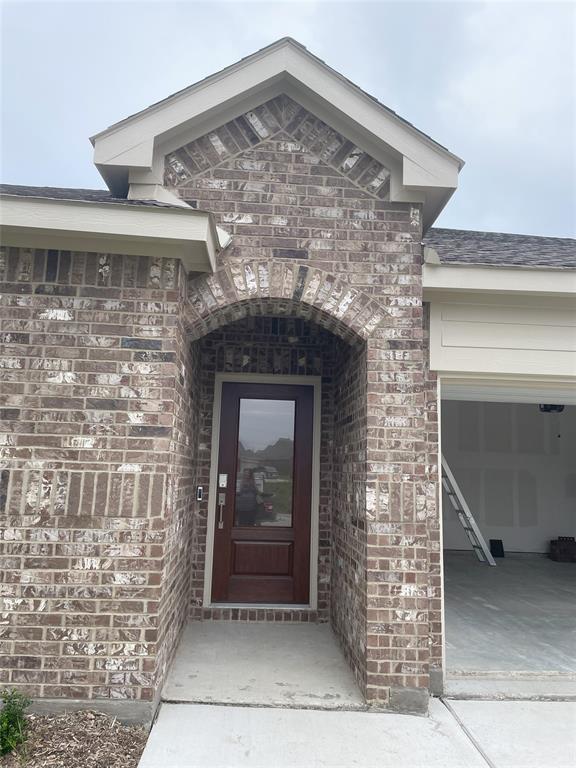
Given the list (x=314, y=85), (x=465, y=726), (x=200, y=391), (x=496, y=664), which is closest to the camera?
(x=465, y=726)

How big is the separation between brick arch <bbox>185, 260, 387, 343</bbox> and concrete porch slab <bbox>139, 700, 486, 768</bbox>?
2.51m

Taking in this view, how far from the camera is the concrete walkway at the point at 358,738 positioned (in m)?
2.68

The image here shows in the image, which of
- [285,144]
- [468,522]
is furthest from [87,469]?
[468,522]

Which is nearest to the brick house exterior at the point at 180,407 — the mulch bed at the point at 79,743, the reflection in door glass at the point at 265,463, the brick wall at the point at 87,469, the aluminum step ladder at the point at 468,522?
the brick wall at the point at 87,469

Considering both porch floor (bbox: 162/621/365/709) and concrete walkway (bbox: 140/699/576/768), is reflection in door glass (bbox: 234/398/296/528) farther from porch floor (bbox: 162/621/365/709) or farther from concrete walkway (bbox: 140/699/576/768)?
concrete walkway (bbox: 140/699/576/768)

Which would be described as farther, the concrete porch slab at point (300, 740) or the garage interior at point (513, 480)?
the garage interior at point (513, 480)

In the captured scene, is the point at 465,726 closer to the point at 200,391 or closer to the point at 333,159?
the point at 200,391

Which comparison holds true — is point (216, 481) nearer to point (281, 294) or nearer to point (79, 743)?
point (281, 294)

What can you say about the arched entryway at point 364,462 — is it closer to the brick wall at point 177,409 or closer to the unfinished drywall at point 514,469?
the brick wall at point 177,409

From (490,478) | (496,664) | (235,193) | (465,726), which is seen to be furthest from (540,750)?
(490,478)

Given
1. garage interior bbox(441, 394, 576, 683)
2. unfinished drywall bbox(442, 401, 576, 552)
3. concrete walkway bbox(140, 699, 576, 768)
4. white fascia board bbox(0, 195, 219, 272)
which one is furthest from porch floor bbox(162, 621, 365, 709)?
unfinished drywall bbox(442, 401, 576, 552)

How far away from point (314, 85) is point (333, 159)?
52cm

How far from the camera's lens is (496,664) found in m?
3.96

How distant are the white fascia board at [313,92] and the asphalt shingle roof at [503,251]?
73 centimetres
